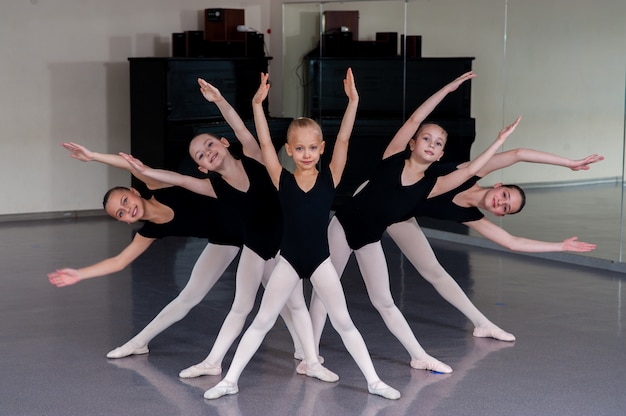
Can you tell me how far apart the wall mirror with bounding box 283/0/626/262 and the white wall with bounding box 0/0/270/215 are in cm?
197

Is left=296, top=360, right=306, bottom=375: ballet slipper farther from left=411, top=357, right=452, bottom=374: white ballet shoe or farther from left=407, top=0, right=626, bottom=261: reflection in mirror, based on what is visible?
left=407, top=0, right=626, bottom=261: reflection in mirror

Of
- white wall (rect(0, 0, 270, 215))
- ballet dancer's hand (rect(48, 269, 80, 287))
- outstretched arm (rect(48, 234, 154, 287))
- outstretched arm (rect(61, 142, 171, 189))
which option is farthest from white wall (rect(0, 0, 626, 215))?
ballet dancer's hand (rect(48, 269, 80, 287))

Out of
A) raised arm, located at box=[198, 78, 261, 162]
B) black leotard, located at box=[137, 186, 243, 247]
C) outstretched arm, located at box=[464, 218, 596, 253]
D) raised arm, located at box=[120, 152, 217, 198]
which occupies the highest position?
raised arm, located at box=[198, 78, 261, 162]

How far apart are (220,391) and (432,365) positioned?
1.06 m

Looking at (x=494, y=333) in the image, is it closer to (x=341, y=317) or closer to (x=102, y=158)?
(x=341, y=317)

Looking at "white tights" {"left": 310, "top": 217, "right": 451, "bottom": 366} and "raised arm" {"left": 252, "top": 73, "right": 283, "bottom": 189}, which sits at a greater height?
"raised arm" {"left": 252, "top": 73, "right": 283, "bottom": 189}

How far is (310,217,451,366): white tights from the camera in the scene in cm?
464

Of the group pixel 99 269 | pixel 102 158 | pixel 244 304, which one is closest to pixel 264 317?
pixel 244 304

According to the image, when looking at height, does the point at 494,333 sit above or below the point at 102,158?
below

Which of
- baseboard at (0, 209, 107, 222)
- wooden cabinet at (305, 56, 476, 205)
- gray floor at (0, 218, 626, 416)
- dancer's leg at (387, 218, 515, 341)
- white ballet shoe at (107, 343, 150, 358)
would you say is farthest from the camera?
baseboard at (0, 209, 107, 222)

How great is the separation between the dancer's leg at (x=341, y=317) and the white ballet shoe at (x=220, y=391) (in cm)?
54

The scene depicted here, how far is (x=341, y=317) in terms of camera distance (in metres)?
4.22

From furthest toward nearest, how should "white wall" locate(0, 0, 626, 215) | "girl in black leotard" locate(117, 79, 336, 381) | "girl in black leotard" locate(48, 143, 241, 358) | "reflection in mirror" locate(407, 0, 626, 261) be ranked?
"white wall" locate(0, 0, 626, 215), "reflection in mirror" locate(407, 0, 626, 261), "girl in black leotard" locate(117, 79, 336, 381), "girl in black leotard" locate(48, 143, 241, 358)

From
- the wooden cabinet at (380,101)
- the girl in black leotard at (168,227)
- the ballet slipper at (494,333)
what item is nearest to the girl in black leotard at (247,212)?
the girl in black leotard at (168,227)
